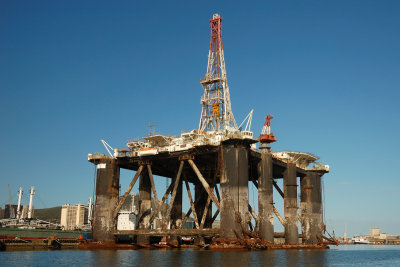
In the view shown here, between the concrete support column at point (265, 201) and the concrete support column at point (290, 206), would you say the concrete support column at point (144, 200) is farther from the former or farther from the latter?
the concrete support column at point (290, 206)

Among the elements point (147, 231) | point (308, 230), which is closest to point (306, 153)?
point (308, 230)

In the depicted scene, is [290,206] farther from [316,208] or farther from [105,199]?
[105,199]

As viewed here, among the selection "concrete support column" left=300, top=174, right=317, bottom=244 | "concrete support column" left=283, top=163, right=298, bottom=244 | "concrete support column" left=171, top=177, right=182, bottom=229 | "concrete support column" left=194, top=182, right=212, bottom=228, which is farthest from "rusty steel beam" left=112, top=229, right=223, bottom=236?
"concrete support column" left=300, top=174, right=317, bottom=244

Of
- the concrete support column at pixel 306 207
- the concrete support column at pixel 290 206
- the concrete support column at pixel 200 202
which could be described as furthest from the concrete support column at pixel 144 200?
the concrete support column at pixel 306 207

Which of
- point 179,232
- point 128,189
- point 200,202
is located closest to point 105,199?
point 128,189

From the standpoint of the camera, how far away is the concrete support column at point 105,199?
2894 inches

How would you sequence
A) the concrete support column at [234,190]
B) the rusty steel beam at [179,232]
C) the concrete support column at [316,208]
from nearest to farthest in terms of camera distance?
the concrete support column at [234,190], the rusty steel beam at [179,232], the concrete support column at [316,208]

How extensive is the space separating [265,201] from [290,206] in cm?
1237

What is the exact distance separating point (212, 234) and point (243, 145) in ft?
46.2

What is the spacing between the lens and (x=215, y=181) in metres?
79.7

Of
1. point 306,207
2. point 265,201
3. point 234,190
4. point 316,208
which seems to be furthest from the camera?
point 316,208

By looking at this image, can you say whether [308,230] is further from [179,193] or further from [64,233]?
[64,233]

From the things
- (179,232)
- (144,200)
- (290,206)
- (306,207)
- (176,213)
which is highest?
(144,200)

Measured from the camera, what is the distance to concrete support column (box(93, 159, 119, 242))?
73500mm
